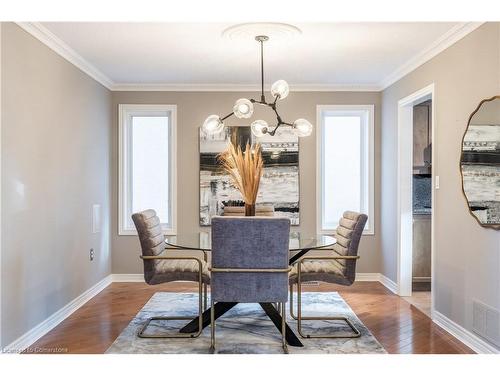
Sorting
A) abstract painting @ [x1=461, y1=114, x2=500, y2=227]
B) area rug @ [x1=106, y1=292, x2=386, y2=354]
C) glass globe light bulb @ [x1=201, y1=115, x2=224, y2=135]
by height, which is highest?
glass globe light bulb @ [x1=201, y1=115, x2=224, y2=135]

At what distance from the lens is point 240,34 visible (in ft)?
11.1

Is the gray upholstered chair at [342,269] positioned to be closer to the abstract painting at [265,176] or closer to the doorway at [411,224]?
the doorway at [411,224]

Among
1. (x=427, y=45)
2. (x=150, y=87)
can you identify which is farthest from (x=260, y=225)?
(x=150, y=87)

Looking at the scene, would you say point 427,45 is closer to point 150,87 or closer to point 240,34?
point 240,34

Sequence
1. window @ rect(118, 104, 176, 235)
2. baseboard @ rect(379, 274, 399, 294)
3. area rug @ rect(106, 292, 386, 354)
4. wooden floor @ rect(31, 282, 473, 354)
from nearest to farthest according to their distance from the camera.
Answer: area rug @ rect(106, 292, 386, 354)
wooden floor @ rect(31, 282, 473, 354)
baseboard @ rect(379, 274, 399, 294)
window @ rect(118, 104, 176, 235)

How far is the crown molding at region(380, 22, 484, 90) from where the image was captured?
10.4 ft

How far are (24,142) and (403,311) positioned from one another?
3400 mm

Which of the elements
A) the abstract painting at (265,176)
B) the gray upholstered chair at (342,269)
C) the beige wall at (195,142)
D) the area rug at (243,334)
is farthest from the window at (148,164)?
the gray upholstered chair at (342,269)

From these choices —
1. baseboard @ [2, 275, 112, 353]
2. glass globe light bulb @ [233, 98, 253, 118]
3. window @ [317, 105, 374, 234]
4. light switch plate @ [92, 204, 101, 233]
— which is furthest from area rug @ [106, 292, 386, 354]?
glass globe light bulb @ [233, 98, 253, 118]

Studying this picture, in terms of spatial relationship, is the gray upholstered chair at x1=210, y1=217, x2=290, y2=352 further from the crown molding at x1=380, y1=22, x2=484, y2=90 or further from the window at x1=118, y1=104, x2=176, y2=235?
the window at x1=118, y1=104, x2=176, y2=235

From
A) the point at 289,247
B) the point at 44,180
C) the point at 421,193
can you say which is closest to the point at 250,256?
the point at 289,247

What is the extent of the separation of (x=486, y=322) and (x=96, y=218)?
12.1 feet

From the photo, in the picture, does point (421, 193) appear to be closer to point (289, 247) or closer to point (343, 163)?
point (343, 163)

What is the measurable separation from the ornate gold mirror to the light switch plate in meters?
3.49
